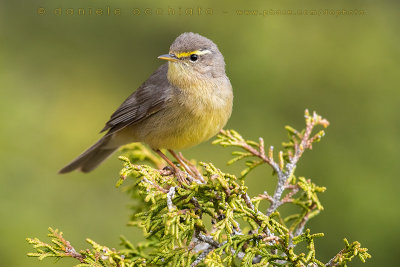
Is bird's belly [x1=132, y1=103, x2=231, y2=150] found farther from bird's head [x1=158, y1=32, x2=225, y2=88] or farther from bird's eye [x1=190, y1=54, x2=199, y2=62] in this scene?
bird's eye [x1=190, y1=54, x2=199, y2=62]

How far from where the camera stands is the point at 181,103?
4594 millimetres

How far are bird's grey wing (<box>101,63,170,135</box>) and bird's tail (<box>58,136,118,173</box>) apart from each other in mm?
354

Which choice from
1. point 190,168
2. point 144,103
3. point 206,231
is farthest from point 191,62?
point 206,231

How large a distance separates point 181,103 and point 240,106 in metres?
1.85

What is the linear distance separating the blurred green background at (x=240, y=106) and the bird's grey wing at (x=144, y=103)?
133cm

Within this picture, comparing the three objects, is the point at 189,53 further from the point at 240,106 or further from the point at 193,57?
the point at 240,106

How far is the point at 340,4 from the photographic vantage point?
693 centimetres

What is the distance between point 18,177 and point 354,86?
4111 millimetres

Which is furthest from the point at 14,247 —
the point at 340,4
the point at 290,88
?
the point at 340,4

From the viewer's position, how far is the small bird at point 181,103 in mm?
4555

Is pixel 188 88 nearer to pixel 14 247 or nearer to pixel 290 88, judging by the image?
pixel 290 88

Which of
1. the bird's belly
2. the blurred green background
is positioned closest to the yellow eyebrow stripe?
the bird's belly

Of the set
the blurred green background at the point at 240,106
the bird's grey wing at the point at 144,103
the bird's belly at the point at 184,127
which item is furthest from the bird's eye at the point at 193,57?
the blurred green background at the point at 240,106

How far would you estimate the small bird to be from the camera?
14.9 feet
